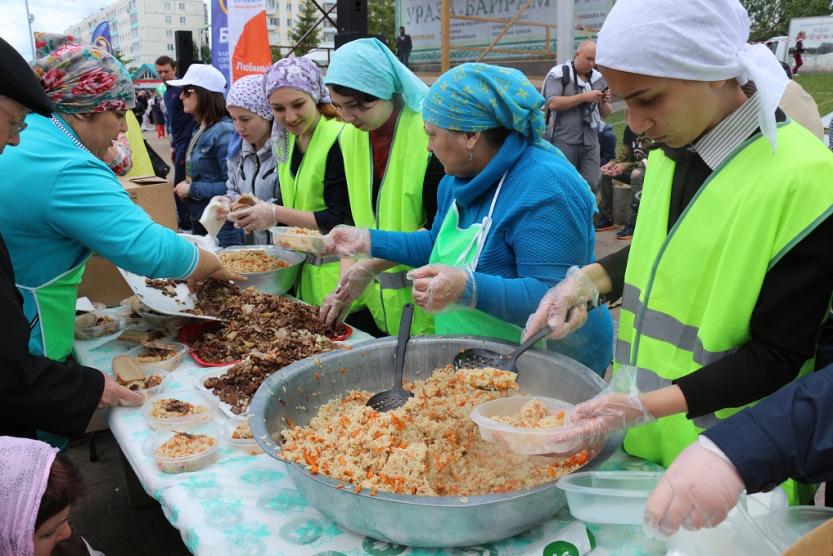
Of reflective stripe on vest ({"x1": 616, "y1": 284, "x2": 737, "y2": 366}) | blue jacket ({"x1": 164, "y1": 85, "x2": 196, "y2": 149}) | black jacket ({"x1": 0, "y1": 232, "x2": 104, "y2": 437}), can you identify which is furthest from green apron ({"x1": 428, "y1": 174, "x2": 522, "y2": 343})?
blue jacket ({"x1": 164, "y1": 85, "x2": 196, "y2": 149})

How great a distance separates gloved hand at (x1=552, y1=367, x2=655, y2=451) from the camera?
3.87 ft

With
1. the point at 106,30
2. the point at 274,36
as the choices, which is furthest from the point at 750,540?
the point at 274,36

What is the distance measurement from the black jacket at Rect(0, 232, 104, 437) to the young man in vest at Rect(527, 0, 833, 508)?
4.54 feet

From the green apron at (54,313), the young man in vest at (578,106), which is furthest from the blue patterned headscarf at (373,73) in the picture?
the young man in vest at (578,106)

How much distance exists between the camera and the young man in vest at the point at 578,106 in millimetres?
6648

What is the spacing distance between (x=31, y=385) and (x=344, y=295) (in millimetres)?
1133

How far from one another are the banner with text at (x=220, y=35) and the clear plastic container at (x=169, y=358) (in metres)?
5.16

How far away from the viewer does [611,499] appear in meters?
1.09

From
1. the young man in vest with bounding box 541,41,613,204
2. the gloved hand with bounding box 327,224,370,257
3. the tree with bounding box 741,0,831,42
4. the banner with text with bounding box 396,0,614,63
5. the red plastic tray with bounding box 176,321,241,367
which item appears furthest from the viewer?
the tree with bounding box 741,0,831,42

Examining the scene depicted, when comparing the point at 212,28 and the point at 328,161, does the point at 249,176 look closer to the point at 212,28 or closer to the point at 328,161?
the point at 328,161

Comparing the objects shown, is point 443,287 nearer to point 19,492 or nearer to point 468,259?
point 468,259

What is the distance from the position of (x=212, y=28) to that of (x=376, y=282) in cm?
546

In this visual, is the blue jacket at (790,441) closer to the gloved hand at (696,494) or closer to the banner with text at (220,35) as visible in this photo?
the gloved hand at (696,494)

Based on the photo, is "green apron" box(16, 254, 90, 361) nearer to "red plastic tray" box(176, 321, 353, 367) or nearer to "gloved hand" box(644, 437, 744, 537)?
"red plastic tray" box(176, 321, 353, 367)
